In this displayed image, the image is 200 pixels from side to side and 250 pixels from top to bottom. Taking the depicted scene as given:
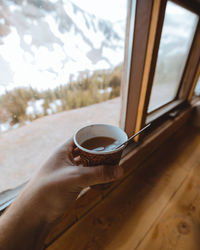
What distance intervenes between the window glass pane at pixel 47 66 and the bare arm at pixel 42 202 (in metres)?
0.42

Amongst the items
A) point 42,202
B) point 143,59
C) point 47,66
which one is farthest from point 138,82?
point 42,202

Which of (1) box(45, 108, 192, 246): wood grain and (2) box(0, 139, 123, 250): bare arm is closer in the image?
Answer: (2) box(0, 139, 123, 250): bare arm

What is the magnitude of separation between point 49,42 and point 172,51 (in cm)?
84

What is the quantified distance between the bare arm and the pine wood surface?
313mm

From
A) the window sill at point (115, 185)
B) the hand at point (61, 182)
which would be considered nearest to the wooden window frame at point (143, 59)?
the window sill at point (115, 185)

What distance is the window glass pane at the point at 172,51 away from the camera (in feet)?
2.91

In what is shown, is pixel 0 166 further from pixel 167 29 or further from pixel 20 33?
pixel 167 29

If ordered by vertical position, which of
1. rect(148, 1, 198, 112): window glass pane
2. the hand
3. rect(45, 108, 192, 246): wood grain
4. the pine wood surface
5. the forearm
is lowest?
the pine wood surface

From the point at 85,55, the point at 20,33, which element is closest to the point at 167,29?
the point at 85,55

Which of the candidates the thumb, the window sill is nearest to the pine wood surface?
the window sill

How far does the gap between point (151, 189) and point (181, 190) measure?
170 mm

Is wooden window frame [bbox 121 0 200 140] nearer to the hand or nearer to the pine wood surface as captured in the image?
the pine wood surface

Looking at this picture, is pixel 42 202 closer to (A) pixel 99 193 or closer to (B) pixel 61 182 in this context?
(B) pixel 61 182

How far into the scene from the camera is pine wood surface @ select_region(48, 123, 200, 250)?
2.03 feet
